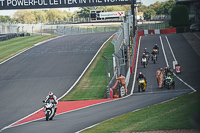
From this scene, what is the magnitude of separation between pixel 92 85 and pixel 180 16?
140 feet

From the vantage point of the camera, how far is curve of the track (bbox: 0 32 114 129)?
846 inches

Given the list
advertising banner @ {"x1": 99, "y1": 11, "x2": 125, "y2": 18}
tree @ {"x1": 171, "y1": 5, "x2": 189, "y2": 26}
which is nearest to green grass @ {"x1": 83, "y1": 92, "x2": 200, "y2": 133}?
advertising banner @ {"x1": 99, "y1": 11, "x2": 125, "y2": 18}

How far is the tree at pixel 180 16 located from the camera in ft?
217

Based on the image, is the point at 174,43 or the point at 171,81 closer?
the point at 171,81

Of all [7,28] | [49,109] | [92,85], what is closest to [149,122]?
[49,109]

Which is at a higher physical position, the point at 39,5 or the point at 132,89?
the point at 39,5

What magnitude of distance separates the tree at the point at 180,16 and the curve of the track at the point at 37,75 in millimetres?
23401

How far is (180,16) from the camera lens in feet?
217

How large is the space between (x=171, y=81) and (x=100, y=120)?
439 inches

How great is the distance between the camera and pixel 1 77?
31.8m

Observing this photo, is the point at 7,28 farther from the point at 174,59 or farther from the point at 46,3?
the point at 174,59

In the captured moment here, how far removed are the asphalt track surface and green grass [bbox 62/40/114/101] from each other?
98.9 inches

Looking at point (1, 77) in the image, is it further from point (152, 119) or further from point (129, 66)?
point (152, 119)

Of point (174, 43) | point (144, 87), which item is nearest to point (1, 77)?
point (144, 87)
